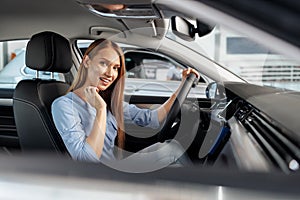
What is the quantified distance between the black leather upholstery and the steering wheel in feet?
1.87

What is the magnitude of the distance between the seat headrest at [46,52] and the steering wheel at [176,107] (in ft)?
2.04

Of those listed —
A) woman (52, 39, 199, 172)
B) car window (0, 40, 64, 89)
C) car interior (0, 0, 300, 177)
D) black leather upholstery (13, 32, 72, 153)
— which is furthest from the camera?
car window (0, 40, 64, 89)

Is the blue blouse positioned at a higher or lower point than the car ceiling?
lower

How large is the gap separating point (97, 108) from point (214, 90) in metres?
0.94

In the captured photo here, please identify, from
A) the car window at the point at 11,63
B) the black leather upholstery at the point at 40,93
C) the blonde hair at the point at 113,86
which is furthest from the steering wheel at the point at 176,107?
the car window at the point at 11,63

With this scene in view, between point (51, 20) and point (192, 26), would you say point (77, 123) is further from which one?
point (51, 20)

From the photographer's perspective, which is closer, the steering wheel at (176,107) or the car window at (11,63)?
the steering wheel at (176,107)

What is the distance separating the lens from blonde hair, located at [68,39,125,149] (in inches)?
88.5

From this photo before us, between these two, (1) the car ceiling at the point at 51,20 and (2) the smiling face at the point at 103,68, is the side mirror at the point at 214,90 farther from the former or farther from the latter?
(2) the smiling face at the point at 103,68

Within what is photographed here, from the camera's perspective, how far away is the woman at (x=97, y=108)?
6.57 feet

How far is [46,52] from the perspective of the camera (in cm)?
238

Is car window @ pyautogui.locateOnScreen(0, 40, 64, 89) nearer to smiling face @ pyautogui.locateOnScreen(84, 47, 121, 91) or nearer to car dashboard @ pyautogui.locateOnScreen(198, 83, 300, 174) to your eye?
smiling face @ pyautogui.locateOnScreen(84, 47, 121, 91)

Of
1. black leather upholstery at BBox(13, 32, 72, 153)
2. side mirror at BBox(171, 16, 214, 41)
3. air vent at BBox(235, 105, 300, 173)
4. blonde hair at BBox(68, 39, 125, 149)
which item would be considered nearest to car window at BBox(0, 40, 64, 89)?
black leather upholstery at BBox(13, 32, 72, 153)

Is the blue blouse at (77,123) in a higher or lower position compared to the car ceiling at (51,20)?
lower
